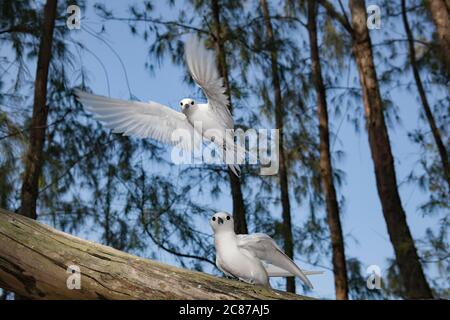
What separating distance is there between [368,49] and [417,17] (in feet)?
3.32

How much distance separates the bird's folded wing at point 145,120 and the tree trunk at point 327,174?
1.56 meters

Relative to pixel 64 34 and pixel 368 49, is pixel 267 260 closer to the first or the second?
pixel 368 49

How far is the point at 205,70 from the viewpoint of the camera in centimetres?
163

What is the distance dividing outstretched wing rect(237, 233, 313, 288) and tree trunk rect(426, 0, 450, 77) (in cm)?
177

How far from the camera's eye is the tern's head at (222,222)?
1.53 m

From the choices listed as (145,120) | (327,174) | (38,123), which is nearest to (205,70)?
(145,120)

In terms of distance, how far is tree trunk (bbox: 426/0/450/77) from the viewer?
2934 millimetres

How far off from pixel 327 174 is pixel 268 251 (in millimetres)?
1982

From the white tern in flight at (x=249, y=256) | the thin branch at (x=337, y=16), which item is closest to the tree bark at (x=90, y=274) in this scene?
the white tern in flight at (x=249, y=256)

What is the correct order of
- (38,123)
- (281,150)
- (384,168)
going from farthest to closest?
(281,150), (384,168), (38,123)

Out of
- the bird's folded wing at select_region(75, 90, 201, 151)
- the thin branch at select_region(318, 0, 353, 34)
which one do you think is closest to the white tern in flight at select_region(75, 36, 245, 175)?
the bird's folded wing at select_region(75, 90, 201, 151)

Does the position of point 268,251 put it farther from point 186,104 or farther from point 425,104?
point 425,104

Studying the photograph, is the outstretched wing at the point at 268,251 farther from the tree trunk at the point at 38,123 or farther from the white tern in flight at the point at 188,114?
the tree trunk at the point at 38,123
